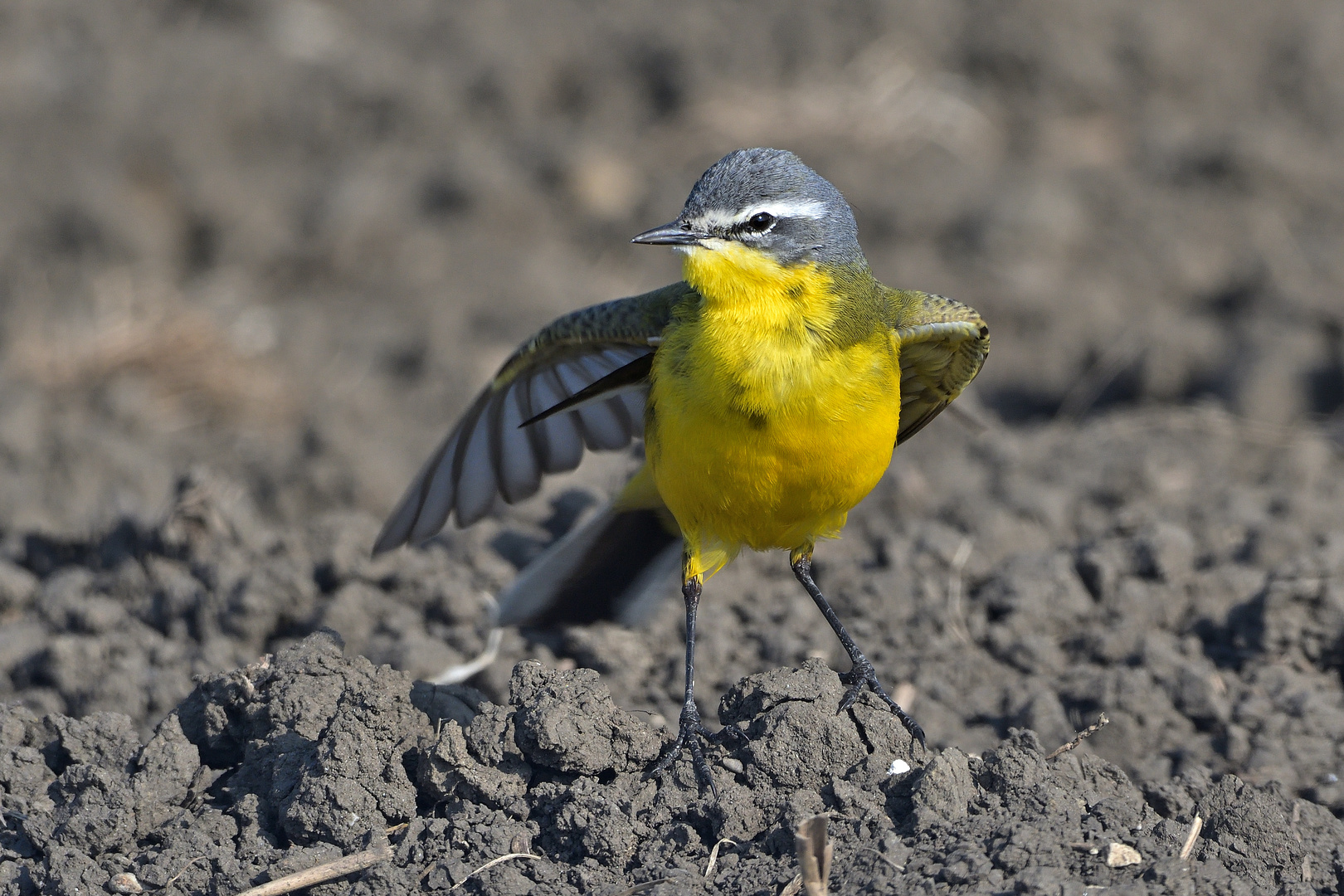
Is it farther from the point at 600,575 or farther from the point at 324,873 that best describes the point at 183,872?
the point at 600,575

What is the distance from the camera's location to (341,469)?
27.4 feet

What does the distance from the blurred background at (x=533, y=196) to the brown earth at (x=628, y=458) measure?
0.15ft

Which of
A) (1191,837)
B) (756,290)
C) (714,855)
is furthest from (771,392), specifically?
(1191,837)

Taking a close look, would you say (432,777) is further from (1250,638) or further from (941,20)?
(941,20)

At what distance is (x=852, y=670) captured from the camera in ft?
18.3

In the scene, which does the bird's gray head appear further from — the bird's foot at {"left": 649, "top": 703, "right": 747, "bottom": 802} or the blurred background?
the blurred background

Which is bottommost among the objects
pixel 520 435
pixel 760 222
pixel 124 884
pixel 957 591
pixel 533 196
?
pixel 957 591

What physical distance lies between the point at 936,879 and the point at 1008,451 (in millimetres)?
4785

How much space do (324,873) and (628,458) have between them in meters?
4.24

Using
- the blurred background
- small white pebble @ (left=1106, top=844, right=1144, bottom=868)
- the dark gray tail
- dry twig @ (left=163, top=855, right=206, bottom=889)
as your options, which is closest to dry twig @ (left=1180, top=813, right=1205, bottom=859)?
small white pebble @ (left=1106, top=844, right=1144, bottom=868)

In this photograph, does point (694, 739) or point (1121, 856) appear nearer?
point (1121, 856)

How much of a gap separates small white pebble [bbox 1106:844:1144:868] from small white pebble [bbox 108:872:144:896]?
280 cm

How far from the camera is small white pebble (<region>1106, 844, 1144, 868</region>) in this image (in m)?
4.06

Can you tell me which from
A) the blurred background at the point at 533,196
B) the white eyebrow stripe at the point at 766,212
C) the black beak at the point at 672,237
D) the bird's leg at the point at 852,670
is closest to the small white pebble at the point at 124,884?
the bird's leg at the point at 852,670
